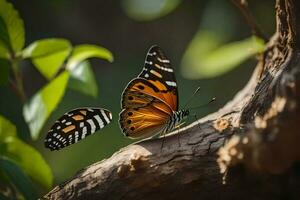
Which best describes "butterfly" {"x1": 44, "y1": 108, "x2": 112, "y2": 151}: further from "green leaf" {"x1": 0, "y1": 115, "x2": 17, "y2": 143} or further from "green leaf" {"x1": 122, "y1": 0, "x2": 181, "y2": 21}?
"green leaf" {"x1": 122, "y1": 0, "x2": 181, "y2": 21}

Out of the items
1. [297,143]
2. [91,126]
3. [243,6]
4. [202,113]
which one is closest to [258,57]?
[243,6]

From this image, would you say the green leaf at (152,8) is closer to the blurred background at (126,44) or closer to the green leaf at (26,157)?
the blurred background at (126,44)

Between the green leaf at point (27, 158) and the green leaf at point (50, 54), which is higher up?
the green leaf at point (50, 54)

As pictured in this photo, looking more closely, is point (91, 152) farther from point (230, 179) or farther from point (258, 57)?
point (230, 179)

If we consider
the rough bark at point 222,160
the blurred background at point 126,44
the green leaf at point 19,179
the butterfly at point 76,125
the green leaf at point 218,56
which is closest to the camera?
the rough bark at point 222,160

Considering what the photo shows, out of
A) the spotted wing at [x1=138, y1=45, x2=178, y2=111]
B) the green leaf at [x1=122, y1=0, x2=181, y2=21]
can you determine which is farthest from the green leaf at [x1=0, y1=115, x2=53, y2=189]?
the green leaf at [x1=122, y1=0, x2=181, y2=21]

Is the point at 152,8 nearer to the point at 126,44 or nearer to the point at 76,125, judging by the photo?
the point at 76,125

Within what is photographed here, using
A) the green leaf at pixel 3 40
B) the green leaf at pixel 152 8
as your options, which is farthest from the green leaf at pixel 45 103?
the green leaf at pixel 152 8
